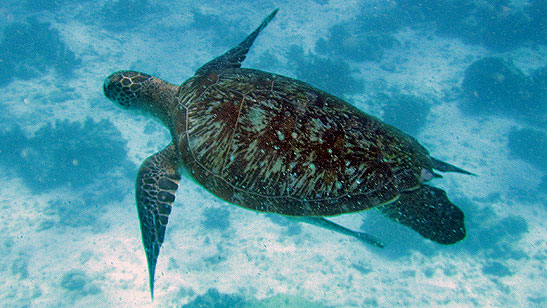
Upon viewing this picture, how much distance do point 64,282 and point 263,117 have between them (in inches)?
407

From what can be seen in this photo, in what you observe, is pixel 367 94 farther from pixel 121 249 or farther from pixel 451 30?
pixel 121 249

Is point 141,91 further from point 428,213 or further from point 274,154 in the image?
point 428,213

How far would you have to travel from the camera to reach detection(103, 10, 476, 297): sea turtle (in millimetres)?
2227

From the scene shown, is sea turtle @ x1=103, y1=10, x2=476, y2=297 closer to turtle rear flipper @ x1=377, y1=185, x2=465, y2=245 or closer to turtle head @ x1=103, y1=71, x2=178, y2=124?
turtle rear flipper @ x1=377, y1=185, x2=465, y2=245

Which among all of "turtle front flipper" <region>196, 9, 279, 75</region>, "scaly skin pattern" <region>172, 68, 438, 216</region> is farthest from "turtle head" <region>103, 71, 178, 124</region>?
"scaly skin pattern" <region>172, 68, 438, 216</region>

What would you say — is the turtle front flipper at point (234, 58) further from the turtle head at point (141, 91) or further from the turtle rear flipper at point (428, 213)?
the turtle rear flipper at point (428, 213)

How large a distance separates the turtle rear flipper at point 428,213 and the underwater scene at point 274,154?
0.02m

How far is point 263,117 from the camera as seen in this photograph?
227cm

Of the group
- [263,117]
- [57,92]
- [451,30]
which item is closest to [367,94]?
[451,30]

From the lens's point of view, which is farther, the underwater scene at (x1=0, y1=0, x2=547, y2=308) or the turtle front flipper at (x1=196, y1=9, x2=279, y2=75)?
the turtle front flipper at (x1=196, y1=9, x2=279, y2=75)

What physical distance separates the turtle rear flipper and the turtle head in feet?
9.78

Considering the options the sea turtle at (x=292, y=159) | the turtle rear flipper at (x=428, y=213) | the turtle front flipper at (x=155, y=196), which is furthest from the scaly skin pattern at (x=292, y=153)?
the turtle front flipper at (x=155, y=196)

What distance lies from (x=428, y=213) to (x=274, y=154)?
167 cm

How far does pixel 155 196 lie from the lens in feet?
9.37
